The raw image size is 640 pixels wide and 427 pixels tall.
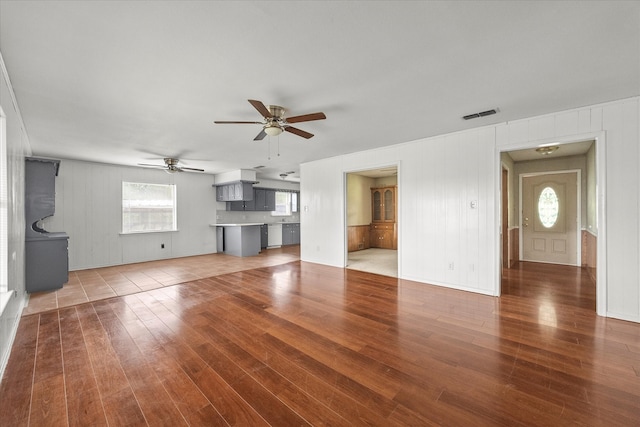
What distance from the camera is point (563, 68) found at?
2.34m

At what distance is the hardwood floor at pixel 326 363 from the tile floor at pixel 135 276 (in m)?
0.56

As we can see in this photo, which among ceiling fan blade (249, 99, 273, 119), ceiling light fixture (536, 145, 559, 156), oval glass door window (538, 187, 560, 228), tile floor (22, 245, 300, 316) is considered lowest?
tile floor (22, 245, 300, 316)

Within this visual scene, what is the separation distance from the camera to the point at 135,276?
211 inches

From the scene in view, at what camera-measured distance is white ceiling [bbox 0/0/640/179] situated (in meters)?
1.70

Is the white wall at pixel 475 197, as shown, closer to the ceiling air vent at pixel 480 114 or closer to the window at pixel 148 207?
the ceiling air vent at pixel 480 114

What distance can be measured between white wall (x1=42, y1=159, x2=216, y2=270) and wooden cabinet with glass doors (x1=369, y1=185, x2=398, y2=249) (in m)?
5.69

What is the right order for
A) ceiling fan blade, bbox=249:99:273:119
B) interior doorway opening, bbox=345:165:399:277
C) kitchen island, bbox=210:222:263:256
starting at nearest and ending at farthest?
1. ceiling fan blade, bbox=249:99:273:119
2. kitchen island, bbox=210:222:263:256
3. interior doorway opening, bbox=345:165:399:277

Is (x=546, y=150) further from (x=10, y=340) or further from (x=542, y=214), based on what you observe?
(x=10, y=340)

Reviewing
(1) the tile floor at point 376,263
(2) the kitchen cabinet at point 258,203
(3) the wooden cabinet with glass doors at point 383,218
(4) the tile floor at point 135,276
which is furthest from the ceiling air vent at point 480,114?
(2) the kitchen cabinet at point 258,203

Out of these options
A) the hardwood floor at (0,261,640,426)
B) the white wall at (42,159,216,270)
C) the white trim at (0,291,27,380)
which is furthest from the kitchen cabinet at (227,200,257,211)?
the white trim at (0,291,27,380)

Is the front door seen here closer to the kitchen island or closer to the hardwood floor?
Result: the hardwood floor

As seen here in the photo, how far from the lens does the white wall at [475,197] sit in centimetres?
302

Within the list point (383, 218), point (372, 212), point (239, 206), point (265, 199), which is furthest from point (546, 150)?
point (239, 206)

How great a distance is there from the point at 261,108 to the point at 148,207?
20.5 feet
